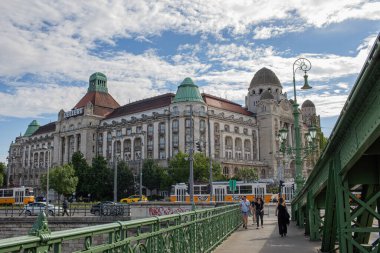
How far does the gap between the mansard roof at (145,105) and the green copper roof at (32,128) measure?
40.6 m

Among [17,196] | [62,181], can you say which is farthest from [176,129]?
[17,196]

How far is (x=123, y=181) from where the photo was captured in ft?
252

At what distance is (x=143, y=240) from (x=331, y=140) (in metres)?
3.79

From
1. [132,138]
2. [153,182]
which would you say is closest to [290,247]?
[153,182]

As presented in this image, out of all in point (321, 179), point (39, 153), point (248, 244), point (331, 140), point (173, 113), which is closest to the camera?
point (331, 140)

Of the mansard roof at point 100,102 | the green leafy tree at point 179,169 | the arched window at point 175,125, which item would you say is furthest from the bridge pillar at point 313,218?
the mansard roof at point 100,102

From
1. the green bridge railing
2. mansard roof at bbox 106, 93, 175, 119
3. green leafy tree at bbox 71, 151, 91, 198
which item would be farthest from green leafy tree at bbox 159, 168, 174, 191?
the green bridge railing

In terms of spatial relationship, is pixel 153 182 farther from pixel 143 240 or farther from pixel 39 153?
pixel 143 240

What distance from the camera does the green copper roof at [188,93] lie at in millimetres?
89125

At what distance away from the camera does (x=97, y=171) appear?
77188 mm

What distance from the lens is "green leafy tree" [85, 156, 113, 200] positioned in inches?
3007

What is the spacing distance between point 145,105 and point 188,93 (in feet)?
52.7

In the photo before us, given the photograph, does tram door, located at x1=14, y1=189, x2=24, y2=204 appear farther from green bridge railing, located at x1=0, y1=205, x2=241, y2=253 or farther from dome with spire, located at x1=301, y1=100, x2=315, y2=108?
dome with spire, located at x1=301, y1=100, x2=315, y2=108

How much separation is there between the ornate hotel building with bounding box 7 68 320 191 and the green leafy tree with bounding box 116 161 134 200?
18.6ft
